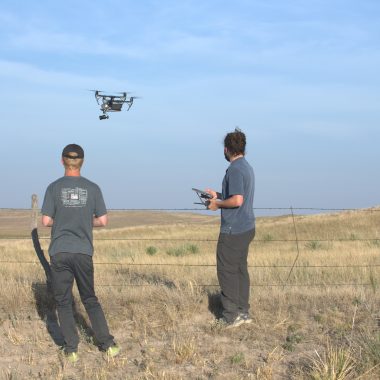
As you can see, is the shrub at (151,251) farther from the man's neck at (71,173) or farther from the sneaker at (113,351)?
the man's neck at (71,173)

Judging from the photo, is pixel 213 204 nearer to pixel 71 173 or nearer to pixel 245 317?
pixel 245 317

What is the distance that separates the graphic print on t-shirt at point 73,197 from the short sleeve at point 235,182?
1532 millimetres

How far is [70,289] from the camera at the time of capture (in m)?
6.01

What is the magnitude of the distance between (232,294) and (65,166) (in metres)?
2.23

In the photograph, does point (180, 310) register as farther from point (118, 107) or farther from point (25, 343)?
point (118, 107)

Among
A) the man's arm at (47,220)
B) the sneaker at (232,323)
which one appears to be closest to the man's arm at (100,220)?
the man's arm at (47,220)

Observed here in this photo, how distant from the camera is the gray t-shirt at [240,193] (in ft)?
21.4

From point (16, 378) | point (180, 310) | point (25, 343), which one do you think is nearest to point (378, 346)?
point (180, 310)

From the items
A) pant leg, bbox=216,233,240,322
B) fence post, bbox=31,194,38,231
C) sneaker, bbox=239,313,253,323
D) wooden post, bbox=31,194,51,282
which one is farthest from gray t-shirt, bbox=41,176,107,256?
fence post, bbox=31,194,38,231

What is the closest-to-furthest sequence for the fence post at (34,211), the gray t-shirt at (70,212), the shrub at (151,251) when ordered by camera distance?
the gray t-shirt at (70,212) → the fence post at (34,211) → the shrub at (151,251)

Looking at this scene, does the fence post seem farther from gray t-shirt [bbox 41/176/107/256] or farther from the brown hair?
A: the brown hair

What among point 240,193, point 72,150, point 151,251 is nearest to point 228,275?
point 240,193

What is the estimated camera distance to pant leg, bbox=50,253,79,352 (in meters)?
5.86

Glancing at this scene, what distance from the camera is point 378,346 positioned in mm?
5457
